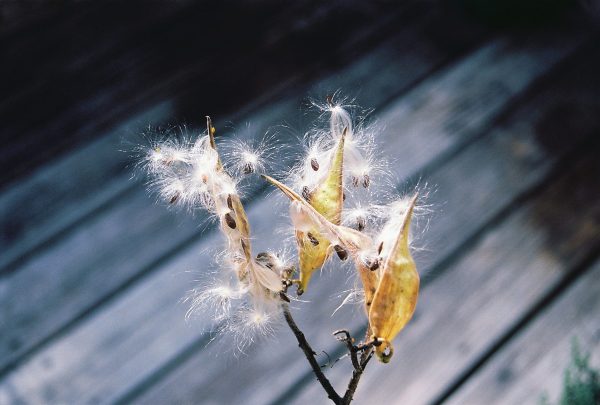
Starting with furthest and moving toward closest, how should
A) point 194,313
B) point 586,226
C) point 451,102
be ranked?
point 451,102 → point 586,226 → point 194,313

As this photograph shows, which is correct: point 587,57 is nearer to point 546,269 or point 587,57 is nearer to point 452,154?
point 452,154

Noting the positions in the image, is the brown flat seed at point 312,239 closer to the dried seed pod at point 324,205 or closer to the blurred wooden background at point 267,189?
the dried seed pod at point 324,205

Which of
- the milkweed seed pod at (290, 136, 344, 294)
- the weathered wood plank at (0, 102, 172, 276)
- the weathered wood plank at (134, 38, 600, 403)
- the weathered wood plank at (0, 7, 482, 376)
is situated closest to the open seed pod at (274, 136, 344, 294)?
the milkweed seed pod at (290, 136, 344, 294)

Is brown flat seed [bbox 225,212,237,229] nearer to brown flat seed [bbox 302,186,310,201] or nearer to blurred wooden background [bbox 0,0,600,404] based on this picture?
brown flat seed [bbox 302,186,310,201]

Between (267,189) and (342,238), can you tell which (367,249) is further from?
(267,189)

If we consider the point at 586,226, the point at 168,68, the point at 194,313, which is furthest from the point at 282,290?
the point at 168,68

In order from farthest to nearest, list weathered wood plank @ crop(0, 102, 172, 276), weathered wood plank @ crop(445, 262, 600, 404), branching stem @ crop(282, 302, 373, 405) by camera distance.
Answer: weathered wood plank @ crop(0, 102, 172, 276)
weathered wood plank @ crop(445, 262, 600, 404)
branching stem @ crop(282, 302, 373, 405)

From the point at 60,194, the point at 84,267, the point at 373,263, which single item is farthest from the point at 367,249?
the point at 60,194

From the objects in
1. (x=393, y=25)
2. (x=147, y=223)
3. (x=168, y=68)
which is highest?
(x=168, y=68)
